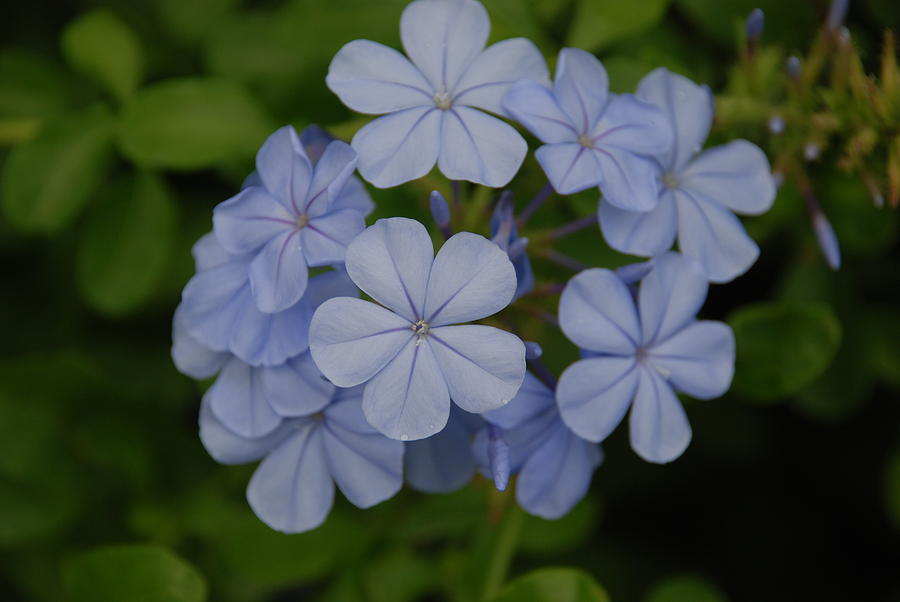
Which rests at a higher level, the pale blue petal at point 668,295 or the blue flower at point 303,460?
the pale blue petal at point 668,295

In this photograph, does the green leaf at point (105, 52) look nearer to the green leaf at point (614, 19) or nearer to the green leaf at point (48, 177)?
the green leaf at point (48, 177)

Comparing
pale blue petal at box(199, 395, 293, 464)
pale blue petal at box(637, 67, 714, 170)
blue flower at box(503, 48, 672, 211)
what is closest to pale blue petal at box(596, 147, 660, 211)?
blue flower at box(503, 48, 672, 211)

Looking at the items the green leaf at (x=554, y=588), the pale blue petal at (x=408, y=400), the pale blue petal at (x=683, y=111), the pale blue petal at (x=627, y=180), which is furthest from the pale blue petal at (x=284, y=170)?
the green leaf at (x=554, y=588)

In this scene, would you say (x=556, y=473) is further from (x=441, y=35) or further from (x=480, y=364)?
(x=441, y=35)

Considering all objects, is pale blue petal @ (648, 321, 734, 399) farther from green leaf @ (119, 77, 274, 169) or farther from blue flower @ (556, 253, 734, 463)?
green leaf @ (119, 77, 274, 169)

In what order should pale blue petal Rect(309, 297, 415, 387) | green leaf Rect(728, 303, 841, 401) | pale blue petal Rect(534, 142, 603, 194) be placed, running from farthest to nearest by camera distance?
green leaf Rect(728, 303, 841, 401) → pale blue petal Rect(534, 142, 603, 194) → pale blue petal Rect(309, 297, 415, 387)

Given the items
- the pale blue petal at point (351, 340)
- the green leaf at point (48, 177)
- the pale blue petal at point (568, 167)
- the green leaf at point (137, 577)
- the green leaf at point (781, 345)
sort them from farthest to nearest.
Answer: the green leaf at point (48, 177) → the green leaf at point (781, 345) → the green leaf at point (137, 577) → the pale blue petal at point (568, 167) → the pale blue petal at point (351, 340)

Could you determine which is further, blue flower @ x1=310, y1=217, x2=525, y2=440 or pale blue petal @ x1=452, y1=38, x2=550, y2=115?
pale blue petal @ x1=452, y1=38, x2=550, y2=115
